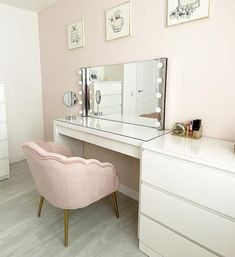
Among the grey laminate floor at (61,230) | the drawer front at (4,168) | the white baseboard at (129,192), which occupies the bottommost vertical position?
the grey laminate floor at (61,230)

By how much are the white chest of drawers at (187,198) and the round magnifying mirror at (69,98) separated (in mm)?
1466

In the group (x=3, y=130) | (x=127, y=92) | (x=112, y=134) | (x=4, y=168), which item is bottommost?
(x=4, y=168)

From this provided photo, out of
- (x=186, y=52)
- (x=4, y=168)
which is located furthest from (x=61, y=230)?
(x=186, y=52)

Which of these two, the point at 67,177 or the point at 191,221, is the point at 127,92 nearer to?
the point at 67,177

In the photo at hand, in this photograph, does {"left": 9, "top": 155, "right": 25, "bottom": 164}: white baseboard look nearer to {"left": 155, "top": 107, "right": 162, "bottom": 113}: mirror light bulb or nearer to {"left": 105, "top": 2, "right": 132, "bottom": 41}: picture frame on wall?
{"left": 105, "top": 2, "right": 132, "bottom": 41}: picture frame on wall

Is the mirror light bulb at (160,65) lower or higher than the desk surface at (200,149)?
higher

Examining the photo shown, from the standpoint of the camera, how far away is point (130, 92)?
6.75ft

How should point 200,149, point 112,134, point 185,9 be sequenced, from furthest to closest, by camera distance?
point 112,134, point 185,9, point 200,149

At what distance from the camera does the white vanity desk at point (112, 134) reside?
156cm

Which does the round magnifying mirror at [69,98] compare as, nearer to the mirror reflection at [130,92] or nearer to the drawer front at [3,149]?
the mirror reflection at [130,92]

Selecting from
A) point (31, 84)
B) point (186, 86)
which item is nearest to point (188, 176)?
point (186, 86)

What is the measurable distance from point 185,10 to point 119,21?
0.68 meters

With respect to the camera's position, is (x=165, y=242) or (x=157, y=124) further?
(x=157, y=124)

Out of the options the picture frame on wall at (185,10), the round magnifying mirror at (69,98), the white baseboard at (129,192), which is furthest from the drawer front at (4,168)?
the picture frame on wall at (185,10)
